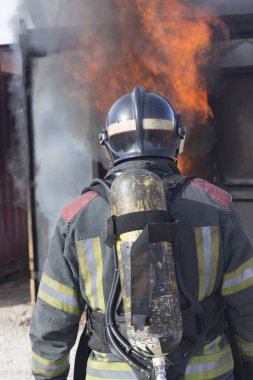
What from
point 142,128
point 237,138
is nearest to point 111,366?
point 142,128

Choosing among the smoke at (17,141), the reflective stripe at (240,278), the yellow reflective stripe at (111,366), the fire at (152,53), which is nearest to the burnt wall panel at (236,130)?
the fire at (152,53)

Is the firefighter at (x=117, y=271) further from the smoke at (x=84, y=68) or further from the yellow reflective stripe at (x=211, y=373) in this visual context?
the smoke at (x=84, y=68)

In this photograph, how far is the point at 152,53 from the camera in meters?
4.97

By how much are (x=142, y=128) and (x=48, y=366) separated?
2.98 feet

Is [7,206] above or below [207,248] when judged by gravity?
below

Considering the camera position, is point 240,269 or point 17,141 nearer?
point 240,269

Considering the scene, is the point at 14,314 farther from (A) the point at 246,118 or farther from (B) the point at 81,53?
(A) the point at 246,118

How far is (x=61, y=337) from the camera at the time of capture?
168 centimetres

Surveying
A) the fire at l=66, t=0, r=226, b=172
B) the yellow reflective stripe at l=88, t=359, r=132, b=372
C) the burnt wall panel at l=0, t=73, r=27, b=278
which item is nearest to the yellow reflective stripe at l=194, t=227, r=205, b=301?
the yellow reflective stripe at l=88, t=359, r=132, b=372

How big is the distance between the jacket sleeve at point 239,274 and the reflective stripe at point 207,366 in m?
0.15

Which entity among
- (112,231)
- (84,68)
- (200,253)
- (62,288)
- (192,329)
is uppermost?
(84,68)

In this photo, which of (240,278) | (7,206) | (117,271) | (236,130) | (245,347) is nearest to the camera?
(117,271)

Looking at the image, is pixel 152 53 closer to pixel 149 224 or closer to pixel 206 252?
pixel 206 252

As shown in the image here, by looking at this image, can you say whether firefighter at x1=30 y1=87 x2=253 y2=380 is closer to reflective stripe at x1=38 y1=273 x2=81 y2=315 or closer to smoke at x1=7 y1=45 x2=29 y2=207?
reflective stripe at x1=38 y1=273 x2=81 y2=315
